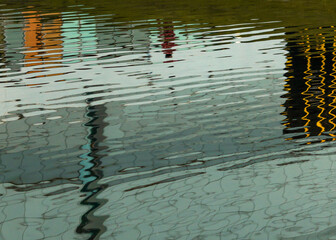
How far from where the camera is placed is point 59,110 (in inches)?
247

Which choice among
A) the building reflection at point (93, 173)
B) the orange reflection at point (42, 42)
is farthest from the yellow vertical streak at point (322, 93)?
the orange reflection at point (42, 42)

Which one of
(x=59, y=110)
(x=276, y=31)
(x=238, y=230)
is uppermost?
(x=276, y=31)

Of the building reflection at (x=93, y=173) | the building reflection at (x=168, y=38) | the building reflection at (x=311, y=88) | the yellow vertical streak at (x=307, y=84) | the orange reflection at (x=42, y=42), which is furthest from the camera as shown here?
the building reflection at (x=168, y=38)

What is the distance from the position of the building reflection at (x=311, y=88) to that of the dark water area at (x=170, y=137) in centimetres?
2

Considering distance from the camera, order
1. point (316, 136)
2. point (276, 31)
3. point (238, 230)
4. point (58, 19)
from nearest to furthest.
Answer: point (238, 230)
point (316, 136)
point (276, 31)
point (58, 19)

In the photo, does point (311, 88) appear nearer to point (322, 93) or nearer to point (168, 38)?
point (322, 93)

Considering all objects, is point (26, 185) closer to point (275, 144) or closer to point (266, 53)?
point (275, 144)

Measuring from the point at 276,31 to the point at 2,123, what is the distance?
20.7 ft

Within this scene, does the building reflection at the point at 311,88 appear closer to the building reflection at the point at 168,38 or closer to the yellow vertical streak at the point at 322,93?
the yellow vertical streak at the point at 322,93

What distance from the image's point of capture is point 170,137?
5.27 meters

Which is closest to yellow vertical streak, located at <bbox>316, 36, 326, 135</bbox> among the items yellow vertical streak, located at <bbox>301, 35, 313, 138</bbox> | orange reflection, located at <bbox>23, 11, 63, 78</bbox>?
yellow vertical streak, located at <bbox>301, 35, 313, 138</bbox>

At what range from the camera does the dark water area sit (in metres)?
3.70

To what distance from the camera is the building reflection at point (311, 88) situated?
17.4 ft

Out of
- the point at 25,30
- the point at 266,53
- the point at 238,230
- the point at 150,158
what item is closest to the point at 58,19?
the point at 25,30
